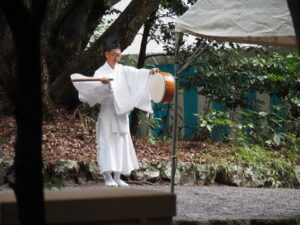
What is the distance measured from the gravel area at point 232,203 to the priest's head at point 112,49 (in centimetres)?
166

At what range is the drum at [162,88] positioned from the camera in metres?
8.84

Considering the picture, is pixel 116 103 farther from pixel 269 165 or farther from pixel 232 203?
pixel 269 165

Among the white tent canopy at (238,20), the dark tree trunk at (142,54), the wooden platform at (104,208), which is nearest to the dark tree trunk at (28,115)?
the wooden platform at (104,208)

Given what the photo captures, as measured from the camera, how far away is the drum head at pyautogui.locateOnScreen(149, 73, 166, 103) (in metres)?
8.92

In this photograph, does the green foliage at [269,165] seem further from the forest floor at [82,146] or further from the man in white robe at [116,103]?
the man in white robe at [116,103]

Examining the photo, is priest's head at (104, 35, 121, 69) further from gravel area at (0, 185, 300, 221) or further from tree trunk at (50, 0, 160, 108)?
tree trunk at (50, 0, 160, 108)

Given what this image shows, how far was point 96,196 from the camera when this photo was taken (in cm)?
250

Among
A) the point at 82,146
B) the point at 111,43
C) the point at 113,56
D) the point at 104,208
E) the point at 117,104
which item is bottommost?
the point at 82,146

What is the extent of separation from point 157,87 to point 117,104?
1.26 m

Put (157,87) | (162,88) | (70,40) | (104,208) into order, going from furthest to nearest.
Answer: (70,40)
(157,87)
(162,88)
(104,208)

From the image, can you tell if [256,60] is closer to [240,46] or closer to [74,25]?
[240,46]

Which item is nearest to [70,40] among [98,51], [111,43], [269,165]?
[98,51]

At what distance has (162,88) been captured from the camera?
8930mm

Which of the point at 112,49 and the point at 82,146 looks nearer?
the point at 112,49
